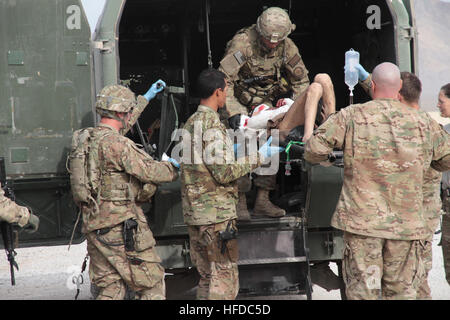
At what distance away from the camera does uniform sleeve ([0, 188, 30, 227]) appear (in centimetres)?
403

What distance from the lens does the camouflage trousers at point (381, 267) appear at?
12.6ft

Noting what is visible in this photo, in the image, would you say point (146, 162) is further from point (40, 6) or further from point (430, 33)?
point (430, 33)

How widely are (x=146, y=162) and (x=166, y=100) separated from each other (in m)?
1.06

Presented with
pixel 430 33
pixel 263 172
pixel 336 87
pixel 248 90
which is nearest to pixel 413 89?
pixel 263 172

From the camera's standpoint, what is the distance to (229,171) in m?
4.29

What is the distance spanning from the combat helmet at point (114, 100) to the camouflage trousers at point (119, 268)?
2.42 ft

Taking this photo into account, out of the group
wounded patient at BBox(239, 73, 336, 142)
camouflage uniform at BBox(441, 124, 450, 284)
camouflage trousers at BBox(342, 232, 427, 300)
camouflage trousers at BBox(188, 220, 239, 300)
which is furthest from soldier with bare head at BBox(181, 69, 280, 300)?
camouflage uniform at BBox(441, 124, 450, 284)

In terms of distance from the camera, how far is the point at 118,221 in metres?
4.26

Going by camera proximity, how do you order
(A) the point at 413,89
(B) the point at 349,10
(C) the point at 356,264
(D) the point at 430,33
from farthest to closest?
(D) the point at 430,33, (B) the point at 349,10, (A) the point at 413,89, (C) the point at 356,264

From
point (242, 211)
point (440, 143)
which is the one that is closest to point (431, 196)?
point (440, 143)

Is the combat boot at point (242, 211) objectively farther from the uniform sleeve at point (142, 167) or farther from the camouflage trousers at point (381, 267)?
the camouflage trousers at point (381, 267)

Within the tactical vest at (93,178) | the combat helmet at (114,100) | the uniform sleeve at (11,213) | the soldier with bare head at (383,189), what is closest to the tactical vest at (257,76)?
the combat helmet at (114,100)

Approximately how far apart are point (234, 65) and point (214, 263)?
2000 millimetres

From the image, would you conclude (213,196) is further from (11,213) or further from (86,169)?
(11,213)
